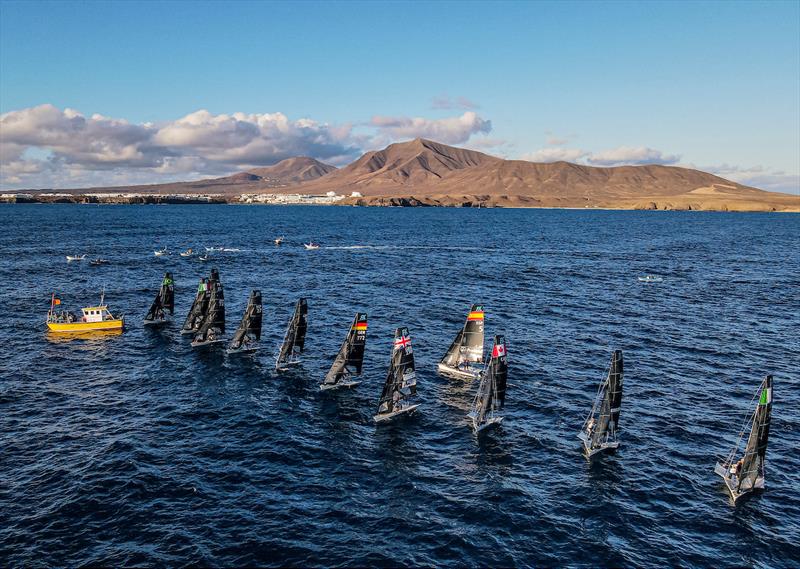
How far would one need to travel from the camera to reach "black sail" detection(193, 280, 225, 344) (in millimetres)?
72438

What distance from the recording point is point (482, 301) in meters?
104

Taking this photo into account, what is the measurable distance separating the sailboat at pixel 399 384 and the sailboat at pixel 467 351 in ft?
34.2

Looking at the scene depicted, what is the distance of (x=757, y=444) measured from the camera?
131 feet

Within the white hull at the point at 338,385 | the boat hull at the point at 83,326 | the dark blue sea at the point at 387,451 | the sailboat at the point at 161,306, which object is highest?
the sailboat at the point at 161,306

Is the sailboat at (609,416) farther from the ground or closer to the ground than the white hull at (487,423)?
farther from the ground

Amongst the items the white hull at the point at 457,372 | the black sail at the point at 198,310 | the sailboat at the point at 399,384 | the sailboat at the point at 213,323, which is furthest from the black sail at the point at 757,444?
the black sail at the point at 198,310

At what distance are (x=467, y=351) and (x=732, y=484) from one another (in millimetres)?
28887

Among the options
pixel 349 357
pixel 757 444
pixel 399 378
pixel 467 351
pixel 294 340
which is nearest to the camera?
pixel 757 444

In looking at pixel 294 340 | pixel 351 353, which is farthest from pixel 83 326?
pixel 351 353

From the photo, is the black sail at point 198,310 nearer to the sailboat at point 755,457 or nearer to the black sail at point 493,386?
the black sail at point 493,386

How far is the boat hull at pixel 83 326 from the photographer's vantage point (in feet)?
253

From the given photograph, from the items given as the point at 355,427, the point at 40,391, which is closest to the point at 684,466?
the point at 355,427

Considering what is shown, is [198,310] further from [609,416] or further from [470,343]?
[609,416]

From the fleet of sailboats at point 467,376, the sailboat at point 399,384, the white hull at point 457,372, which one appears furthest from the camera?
the white hull at point 457,372
